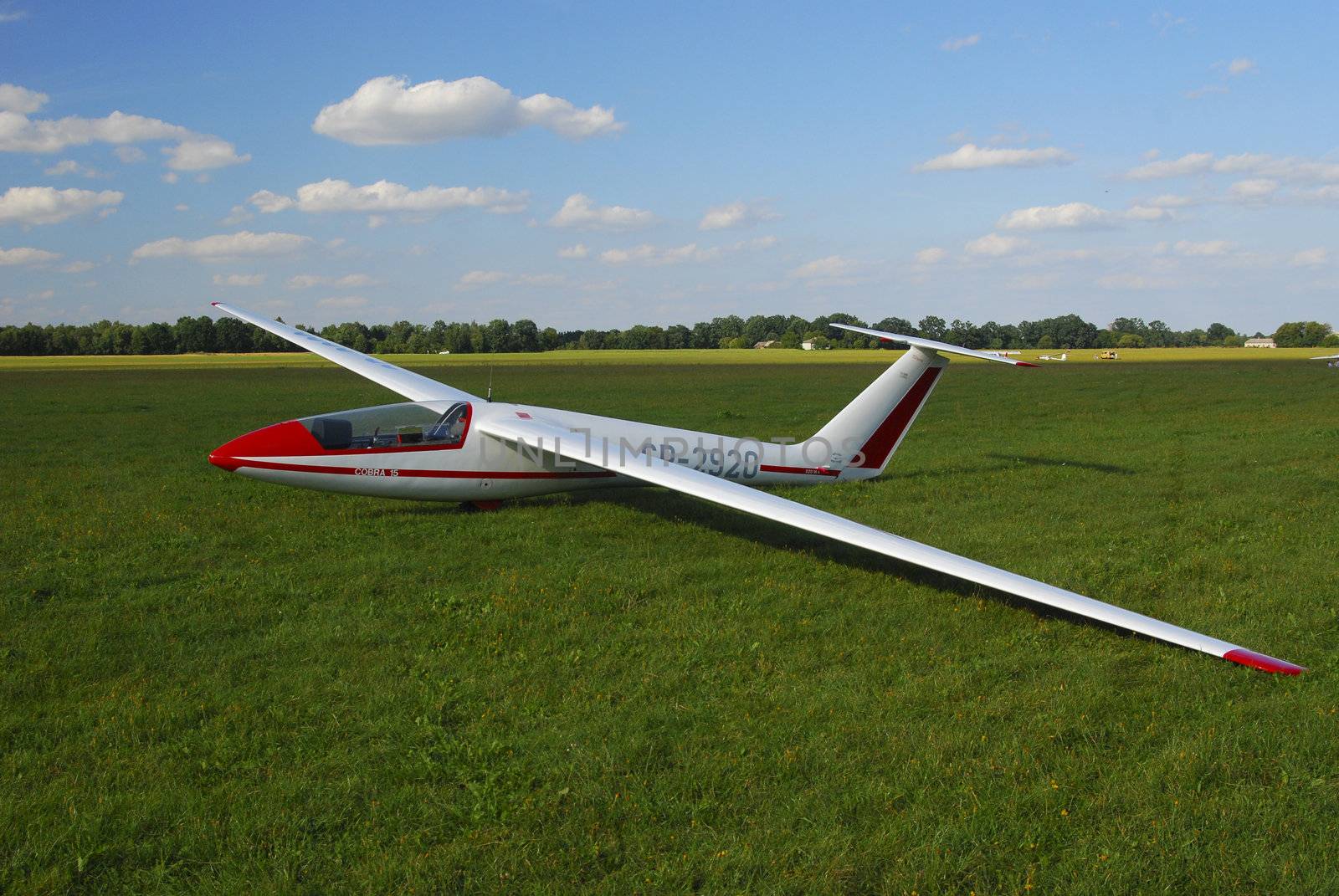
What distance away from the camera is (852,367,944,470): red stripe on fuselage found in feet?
46.8

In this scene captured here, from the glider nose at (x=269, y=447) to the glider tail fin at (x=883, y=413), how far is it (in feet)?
25.9

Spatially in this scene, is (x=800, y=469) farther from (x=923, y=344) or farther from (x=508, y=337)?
(x=508, y=337)

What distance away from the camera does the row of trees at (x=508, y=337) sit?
10394cm

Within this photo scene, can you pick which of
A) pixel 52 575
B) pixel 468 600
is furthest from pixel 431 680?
pixel 52 575

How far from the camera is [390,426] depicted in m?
11.8

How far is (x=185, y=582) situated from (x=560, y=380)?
43244mm

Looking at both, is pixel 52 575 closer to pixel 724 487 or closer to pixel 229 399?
pixel 724 487

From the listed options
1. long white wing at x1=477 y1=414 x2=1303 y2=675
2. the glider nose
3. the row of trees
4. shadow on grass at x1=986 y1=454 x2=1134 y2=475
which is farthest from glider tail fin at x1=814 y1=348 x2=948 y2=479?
the row of trees

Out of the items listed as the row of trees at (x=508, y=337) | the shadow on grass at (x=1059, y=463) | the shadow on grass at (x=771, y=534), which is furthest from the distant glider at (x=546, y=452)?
the row of trees at (x=508, y=337)

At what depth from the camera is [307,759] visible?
17.7 feet

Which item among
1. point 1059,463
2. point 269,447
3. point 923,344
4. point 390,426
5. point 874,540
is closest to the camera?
point 874,540

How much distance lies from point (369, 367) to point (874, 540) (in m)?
11.6

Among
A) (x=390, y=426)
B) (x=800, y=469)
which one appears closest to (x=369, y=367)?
(x=390, y=426)

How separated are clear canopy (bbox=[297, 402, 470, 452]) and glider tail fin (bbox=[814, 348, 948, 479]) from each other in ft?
19.8
